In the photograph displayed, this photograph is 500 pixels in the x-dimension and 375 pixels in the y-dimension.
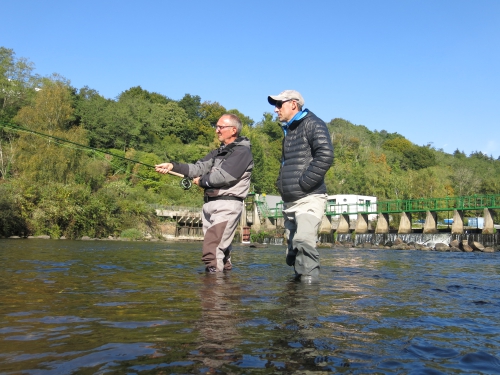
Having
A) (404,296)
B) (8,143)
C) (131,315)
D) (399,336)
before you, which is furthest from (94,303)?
(8,143)

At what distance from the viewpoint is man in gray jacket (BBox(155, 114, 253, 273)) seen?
6023 millimetres

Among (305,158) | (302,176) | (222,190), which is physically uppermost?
(305,158)

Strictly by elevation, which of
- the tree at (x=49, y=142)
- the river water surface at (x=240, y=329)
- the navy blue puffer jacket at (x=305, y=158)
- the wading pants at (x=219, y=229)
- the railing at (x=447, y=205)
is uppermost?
the tree at (x=49, y=142)

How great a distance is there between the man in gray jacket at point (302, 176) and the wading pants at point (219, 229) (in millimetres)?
729

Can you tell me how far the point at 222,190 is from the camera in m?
6.08

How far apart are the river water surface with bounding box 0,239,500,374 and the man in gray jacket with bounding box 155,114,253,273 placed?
3.60 feet

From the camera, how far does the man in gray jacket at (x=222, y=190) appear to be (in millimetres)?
6023

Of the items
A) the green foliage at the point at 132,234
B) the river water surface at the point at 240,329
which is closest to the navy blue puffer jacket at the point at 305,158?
the river water surface at the point at 240,329

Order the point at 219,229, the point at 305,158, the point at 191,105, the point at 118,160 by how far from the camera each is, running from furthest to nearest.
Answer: the point at 191,105 < the point at 118,160 < the point at 219,229 < the point at 305,158

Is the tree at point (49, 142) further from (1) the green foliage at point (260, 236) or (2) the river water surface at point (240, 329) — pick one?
(2) the river water surface at point (240, 329)

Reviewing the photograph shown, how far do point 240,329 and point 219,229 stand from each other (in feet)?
10.6

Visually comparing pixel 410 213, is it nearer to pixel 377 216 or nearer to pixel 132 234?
pixel 377 216

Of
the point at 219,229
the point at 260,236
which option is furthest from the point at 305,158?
the point at 260,236

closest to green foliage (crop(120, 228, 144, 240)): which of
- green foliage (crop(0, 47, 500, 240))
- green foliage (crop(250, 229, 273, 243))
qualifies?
green foliage (crop(0, 47, 500, 240))
